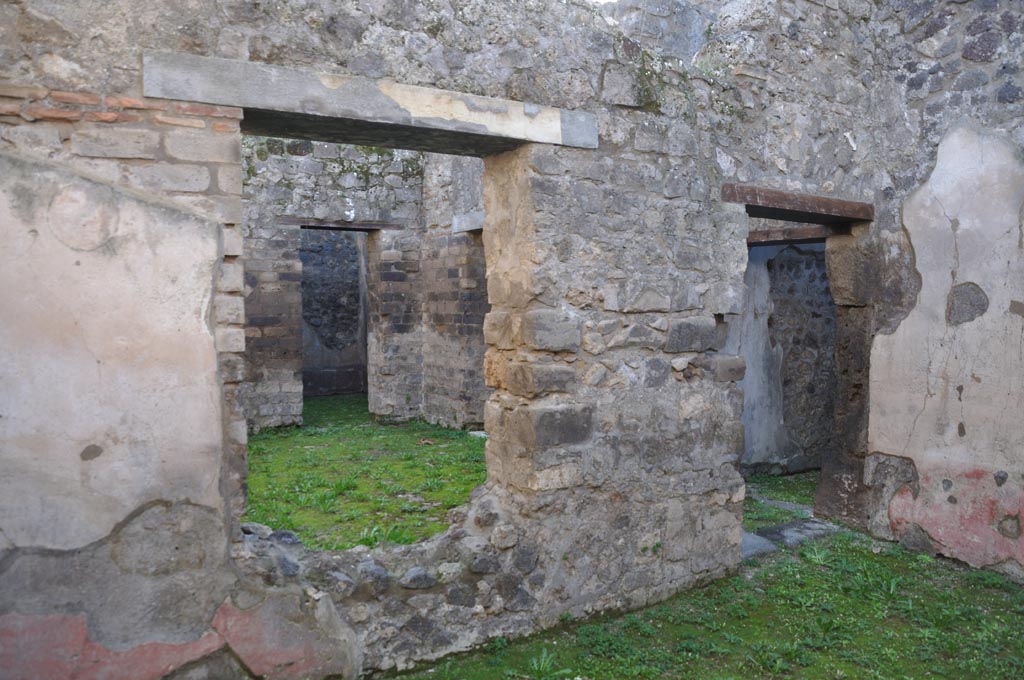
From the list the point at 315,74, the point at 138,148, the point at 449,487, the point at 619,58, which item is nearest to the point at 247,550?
the point at 138,148

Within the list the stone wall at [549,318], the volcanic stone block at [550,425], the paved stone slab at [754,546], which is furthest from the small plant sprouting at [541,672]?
the paved stone slab at [754,546]

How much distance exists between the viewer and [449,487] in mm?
6555

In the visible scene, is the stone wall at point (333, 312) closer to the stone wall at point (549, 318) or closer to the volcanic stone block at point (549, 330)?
the stone wall at point (549, 318)

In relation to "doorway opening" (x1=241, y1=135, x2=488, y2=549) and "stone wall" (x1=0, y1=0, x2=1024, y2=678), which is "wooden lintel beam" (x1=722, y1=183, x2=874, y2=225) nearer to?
"stone wall" (x1=0, y1=0, x2=1024, y2=678)

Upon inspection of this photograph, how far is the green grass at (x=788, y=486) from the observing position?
21.6 feet

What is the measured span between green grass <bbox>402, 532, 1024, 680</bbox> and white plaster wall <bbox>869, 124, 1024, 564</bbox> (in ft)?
1.32

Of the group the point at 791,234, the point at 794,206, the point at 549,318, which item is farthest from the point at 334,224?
the point at 549,318

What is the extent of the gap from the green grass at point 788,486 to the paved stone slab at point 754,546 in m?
1.32

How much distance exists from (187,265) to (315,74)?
93 cm

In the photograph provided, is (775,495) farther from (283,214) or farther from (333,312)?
(333,312)

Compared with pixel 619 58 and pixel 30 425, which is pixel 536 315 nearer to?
pixel 619 58

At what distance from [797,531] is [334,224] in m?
6.72

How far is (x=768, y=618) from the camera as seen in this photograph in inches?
159

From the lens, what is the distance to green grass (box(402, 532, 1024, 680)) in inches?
136
